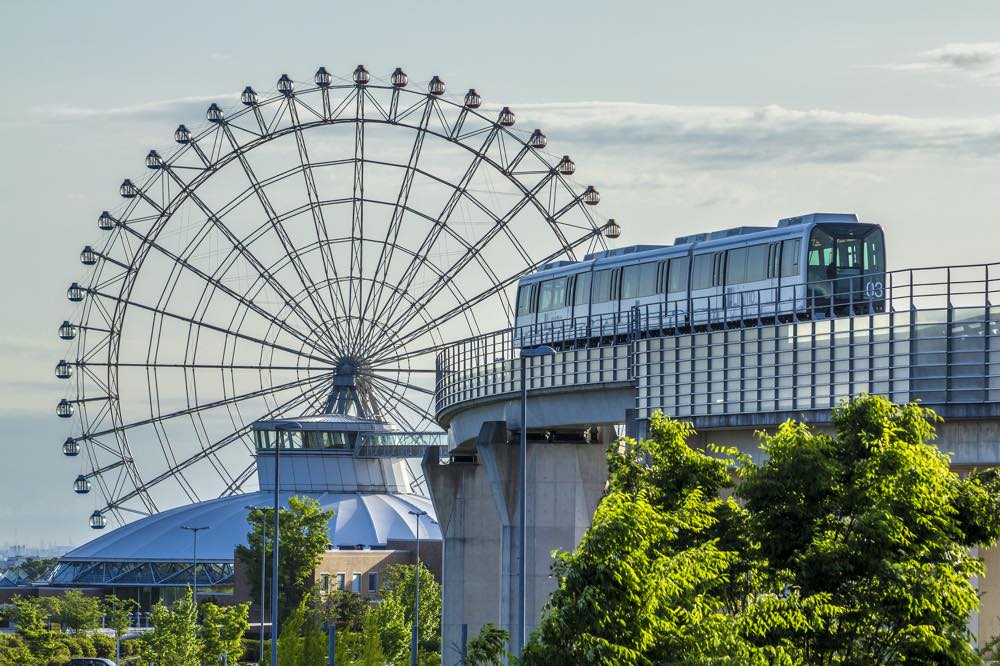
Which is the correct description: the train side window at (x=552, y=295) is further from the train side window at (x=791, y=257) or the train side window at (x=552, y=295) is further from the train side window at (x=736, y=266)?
the train side window at (x=791, y=257)

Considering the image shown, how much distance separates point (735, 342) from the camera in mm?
48312

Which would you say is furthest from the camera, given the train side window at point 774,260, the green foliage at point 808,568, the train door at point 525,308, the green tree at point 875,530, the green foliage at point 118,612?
the green foliage at point 118,612

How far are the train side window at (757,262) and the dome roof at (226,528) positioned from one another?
73146 millimetres

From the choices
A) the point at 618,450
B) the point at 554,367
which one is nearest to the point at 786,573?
the point at 618,450

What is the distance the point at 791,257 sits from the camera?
197ft

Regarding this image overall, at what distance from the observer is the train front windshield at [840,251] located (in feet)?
197

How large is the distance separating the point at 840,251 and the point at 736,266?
11.7 ft

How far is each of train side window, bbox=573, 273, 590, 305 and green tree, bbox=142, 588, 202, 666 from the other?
2720cm

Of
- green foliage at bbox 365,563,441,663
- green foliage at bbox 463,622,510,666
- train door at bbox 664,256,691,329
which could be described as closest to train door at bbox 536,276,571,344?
train door at bbox 664,256,691,329

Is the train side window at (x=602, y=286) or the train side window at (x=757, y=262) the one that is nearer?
the train side window at (x=757, y=262)

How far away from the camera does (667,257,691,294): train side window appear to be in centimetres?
6488

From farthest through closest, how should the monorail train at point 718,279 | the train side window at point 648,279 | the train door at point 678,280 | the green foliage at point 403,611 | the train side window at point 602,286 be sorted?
1. the green foliage at point 403,611
2. the train side window at point 602,286
3. the train side window at point 648,279
4. the train door at point 678,280
5. the monorail train at point 718,279

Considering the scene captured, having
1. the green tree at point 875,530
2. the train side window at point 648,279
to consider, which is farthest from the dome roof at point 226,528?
the green tree at point 875,530

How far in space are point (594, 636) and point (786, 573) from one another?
3008 millimetres
